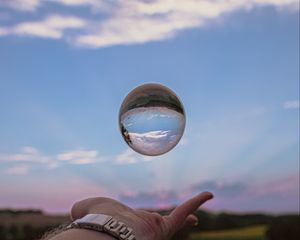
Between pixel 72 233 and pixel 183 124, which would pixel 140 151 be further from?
pixel 72 233

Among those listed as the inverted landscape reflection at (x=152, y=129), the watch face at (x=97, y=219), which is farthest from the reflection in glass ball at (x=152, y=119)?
the watch face at (x=97, y=219)

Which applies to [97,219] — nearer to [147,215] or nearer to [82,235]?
[82,235]

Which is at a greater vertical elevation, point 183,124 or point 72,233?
point 183,124

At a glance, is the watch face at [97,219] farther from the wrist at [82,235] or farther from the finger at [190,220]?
the finger at [190,220]

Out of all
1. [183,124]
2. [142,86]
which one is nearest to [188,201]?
[142,86]

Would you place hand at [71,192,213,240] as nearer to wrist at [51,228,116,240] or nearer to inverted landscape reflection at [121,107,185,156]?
wrist at [51,228,116,240]

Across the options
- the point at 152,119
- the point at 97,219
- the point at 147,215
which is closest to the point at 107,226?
the point at 97,219
